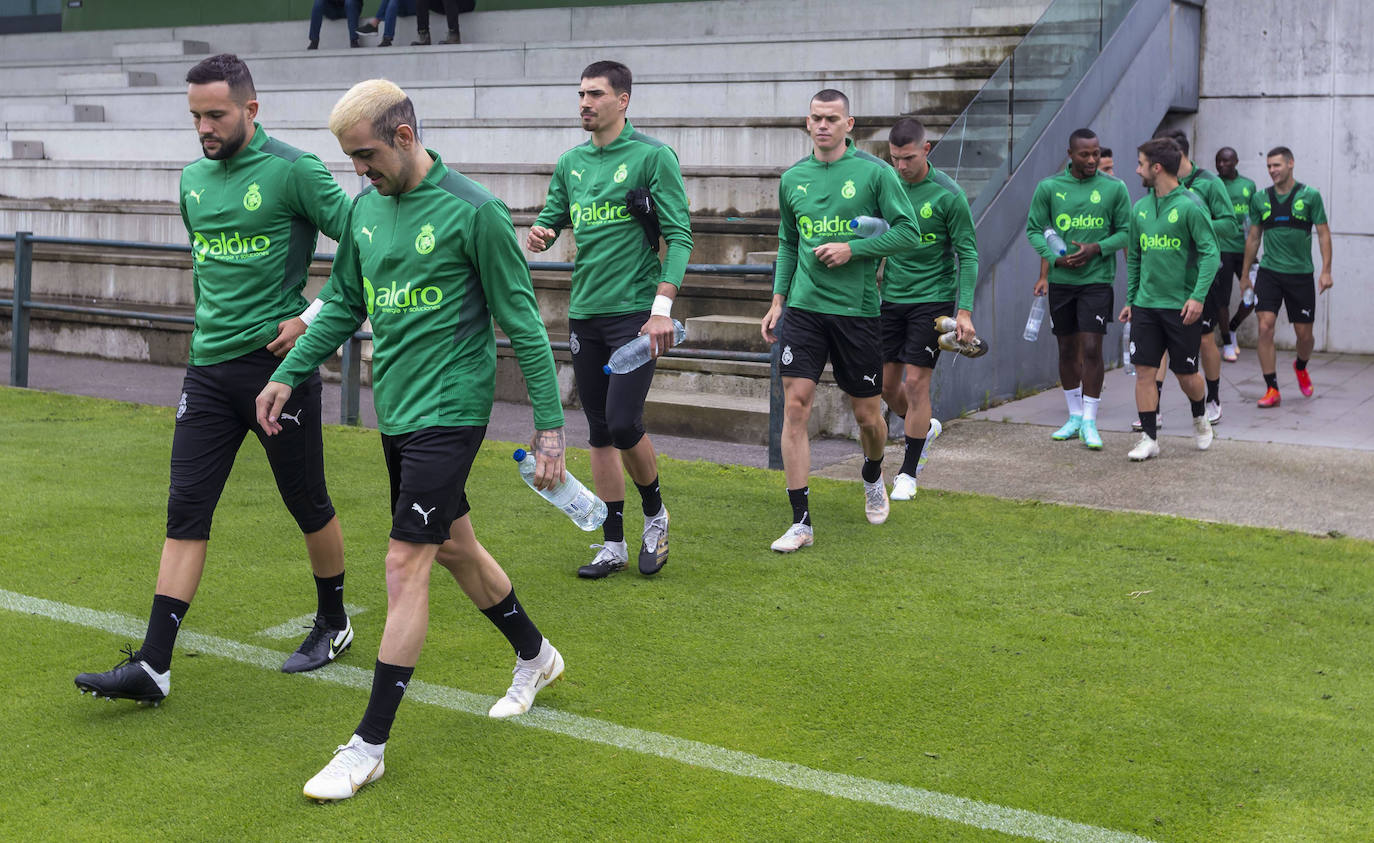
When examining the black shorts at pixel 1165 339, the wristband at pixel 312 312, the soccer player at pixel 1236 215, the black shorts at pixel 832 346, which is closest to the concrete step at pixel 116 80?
the soccer player at pixel 1236 215

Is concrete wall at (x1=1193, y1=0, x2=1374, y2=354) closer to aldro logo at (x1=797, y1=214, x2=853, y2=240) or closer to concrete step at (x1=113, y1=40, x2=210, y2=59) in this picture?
aldro logo at (x1=797, y1=214, x2=853, y2=240)

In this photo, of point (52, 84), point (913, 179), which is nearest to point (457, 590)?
point (913, 179)

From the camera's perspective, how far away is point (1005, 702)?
15.5ft

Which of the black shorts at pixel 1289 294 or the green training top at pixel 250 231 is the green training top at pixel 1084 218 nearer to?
the black shorts at pixel 1289 294

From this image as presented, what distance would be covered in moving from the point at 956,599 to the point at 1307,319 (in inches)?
276

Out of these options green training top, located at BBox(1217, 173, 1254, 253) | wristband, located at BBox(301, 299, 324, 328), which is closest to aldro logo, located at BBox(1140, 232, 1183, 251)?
green training top, located at BBox(1217, 173, 1254, 253)

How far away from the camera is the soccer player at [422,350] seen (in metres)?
4.08

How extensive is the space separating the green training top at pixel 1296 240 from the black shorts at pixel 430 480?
9.28 m

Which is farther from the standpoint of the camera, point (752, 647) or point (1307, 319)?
point (1307, 319)

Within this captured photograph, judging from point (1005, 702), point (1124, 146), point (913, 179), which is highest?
point (1124, 146)

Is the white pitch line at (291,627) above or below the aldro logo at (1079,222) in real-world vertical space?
below

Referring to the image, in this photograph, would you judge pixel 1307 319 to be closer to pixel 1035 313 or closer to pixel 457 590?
pixel 1035 313

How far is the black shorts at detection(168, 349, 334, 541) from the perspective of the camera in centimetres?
475

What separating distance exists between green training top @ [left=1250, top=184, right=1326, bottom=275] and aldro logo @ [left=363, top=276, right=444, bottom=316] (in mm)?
9307
